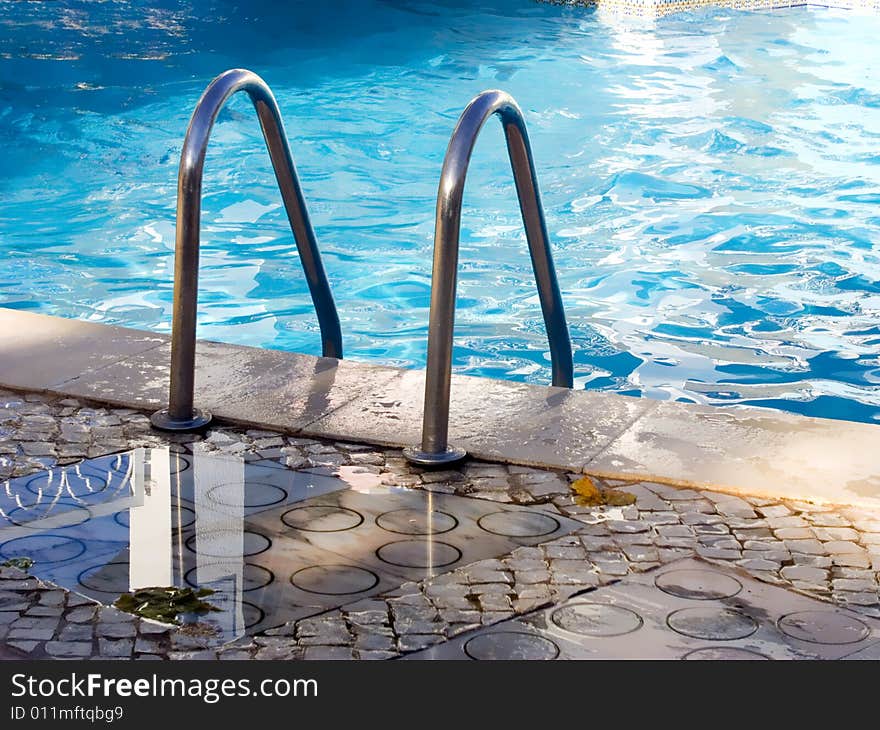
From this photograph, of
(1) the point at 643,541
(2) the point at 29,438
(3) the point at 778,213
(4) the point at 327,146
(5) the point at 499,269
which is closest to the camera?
(1) the point at 643,541

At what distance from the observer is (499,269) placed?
846 cm

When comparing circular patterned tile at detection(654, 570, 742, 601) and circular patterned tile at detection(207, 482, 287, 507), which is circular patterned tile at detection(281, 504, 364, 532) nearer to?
circular patterned tile at detection(207, 482, 287, 507)

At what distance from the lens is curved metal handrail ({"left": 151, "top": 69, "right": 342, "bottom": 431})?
3514 mm

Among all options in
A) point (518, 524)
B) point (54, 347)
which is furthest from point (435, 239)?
point (54, 347)

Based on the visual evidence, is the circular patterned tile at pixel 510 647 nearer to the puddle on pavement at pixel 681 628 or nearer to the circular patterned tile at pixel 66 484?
the puddle on pavement at pixel 681 628

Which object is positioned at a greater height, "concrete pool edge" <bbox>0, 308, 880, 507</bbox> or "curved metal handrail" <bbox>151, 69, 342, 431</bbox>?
"curved metal handrail" <bbox>151, 69, 342, 431</bbox>

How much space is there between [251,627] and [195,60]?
1447cm

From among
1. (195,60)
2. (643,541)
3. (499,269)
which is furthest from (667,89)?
(643,541)

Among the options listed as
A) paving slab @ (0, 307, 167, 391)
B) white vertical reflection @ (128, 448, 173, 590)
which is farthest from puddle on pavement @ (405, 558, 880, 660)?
paving slab @ (0, 307, 167, 391)

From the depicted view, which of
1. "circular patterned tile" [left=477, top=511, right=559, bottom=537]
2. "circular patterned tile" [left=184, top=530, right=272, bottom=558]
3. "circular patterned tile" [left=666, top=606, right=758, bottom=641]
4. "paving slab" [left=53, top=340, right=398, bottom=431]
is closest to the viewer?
"circular patterned tile" [left=666, top=606, right=758, bottom=641]

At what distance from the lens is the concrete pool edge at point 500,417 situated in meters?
3.36

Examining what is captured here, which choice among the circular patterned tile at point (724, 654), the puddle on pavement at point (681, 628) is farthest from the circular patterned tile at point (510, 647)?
the circular patterned tile at point (724, 654)

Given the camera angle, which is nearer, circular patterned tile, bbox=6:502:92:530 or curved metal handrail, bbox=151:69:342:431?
circular patterned tile, bbox=6:502:92:530
